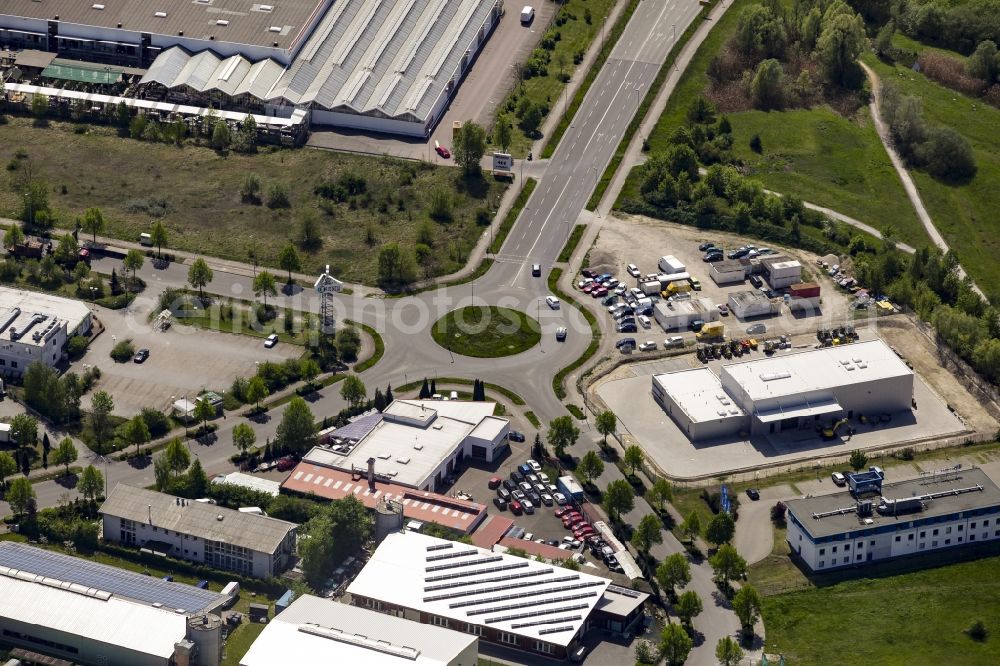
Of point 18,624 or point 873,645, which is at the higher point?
point 873,645

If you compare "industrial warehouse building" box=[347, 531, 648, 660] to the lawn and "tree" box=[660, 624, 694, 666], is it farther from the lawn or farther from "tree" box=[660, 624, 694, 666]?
the lawn

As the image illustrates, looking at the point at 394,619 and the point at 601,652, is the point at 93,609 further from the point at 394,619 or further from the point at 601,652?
the point at 601,652

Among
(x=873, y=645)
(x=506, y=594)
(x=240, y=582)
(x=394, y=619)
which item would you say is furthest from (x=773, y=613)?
(x=240, y=582)

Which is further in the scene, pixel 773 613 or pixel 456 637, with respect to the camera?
pixel 773 613

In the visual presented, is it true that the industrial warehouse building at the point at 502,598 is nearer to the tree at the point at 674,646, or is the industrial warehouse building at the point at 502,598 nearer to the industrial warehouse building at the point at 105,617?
the tree at the point at 674,646

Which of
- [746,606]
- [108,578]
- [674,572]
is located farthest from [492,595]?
[108,578]
